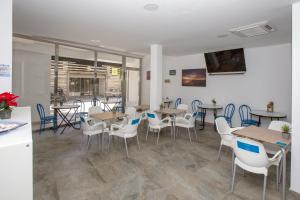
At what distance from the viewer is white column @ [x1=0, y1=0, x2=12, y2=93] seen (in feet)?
7.74

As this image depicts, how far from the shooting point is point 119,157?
3.61m

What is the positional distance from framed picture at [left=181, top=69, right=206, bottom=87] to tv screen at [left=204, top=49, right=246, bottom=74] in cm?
43

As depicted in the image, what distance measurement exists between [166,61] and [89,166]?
6283mm

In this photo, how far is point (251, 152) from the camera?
217cm

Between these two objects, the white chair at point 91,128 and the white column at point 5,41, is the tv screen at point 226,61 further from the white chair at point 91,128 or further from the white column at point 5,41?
the white column at point 5,41

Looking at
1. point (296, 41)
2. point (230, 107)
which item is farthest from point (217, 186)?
point (230, 107)

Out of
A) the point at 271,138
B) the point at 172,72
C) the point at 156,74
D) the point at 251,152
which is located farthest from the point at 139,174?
the point at 172,72

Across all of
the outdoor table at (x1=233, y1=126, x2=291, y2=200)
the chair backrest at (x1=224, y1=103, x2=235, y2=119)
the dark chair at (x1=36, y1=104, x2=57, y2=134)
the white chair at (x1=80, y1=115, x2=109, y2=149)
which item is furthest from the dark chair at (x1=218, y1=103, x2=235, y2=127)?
the dark chair at (x1=36, y1=104, x2=57, y2=134)

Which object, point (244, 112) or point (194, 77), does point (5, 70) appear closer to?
point (194, 77)

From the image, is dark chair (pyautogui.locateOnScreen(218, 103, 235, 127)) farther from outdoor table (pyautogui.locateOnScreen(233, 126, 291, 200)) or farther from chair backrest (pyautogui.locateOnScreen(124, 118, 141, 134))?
chair backrest (pyautogui.locateOnScreen(124, 118, 141, 134))

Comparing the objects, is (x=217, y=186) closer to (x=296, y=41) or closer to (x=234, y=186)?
(x=234, y=186)

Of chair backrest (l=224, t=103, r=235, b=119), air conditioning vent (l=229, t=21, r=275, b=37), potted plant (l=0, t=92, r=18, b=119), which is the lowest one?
chair backrest (l=224, t=103, r=235, b=119)

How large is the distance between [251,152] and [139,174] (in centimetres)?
178

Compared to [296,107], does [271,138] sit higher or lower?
lower
